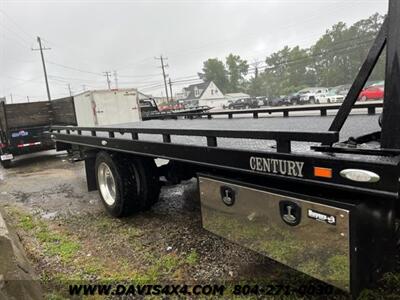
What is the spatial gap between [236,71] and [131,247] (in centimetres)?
8713

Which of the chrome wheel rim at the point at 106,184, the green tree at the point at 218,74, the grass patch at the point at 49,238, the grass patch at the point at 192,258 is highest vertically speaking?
the green tree at the point at 218,74

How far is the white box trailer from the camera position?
13.3 metres

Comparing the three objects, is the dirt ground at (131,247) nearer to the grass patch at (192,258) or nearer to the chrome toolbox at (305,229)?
the grass patch at (192,258)

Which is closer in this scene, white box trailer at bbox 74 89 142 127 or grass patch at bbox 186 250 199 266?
grass patch at bbox 186 250 199 266

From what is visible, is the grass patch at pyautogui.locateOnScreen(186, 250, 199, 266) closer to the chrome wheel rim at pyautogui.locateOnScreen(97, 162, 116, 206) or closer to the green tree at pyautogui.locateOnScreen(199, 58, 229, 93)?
the chrome wheel rim at pyautogui.locateOnScreen(97, 162, 116, 206)

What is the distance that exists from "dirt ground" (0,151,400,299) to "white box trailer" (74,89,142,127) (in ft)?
23.1

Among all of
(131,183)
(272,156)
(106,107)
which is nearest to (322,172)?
(272,156)

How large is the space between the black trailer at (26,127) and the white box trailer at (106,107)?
0.63 meters

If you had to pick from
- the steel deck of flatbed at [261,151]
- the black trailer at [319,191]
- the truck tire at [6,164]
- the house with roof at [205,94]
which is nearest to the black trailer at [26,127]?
the truck tire at [6,164]

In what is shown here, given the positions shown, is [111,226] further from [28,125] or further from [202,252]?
[28,125]

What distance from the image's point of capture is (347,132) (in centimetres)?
285

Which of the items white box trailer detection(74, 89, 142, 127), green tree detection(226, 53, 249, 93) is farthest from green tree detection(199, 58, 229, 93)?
white box trailer detection(74, 89, 142, 127)

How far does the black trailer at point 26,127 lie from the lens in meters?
11.1

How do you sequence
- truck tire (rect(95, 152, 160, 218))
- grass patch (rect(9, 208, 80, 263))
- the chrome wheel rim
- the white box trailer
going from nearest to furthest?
1. grass patch (rect(9, 208, 80, 263))
2. truck tire (rect(95, 152, 160, 218))
3. the chrome wheel rim
4. the white box trailer
